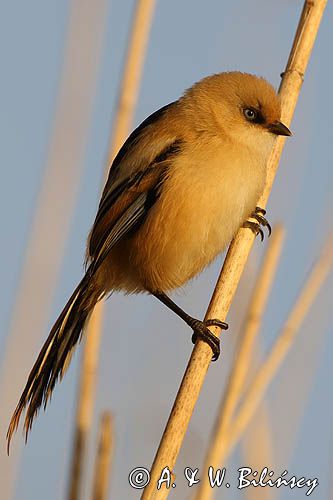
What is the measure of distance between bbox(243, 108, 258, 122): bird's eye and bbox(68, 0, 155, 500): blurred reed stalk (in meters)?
0.38

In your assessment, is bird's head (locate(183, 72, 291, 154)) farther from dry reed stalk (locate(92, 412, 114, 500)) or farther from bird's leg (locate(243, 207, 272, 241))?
dry reed stalk (locate(92, 412, 114, 500))

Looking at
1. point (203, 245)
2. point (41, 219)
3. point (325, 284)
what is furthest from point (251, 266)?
point (41, 219)

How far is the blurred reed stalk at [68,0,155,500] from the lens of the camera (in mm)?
2674

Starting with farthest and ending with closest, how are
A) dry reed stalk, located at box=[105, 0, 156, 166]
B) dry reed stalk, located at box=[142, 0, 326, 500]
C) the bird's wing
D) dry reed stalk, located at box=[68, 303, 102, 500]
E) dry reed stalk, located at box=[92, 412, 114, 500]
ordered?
dry reed stalk, located at box=[105, 0, 156, 166], the bird's wing, dry reed stalk, located at box=[68, 303, 102, 500], dry reed stalk, located at box=[92, 412, 114, 500], dry reed stalk, located at box=[142, 0, 326, 500]

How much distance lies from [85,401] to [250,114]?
3.53ft

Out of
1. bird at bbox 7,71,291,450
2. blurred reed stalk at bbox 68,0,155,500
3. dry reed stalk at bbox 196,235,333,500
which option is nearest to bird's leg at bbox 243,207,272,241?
bird at bbox 7,71,291,450

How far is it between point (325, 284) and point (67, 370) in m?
0.95

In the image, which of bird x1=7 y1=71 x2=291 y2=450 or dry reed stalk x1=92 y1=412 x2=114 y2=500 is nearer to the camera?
dry reed stalk x1=92 y1=412 x2=114 y2=500

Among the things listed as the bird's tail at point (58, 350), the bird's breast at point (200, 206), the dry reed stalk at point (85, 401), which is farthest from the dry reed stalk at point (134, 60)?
the dry reed stalk at point (85, 401)

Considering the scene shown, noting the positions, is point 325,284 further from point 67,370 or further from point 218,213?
point 67,370

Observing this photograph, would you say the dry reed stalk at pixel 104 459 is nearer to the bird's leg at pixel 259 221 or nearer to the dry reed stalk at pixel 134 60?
the bird's leg at pixel 259 221

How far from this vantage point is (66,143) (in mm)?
2957

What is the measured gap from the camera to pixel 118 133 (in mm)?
2885

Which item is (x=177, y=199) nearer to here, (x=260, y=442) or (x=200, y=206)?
(x=200, y=206)
